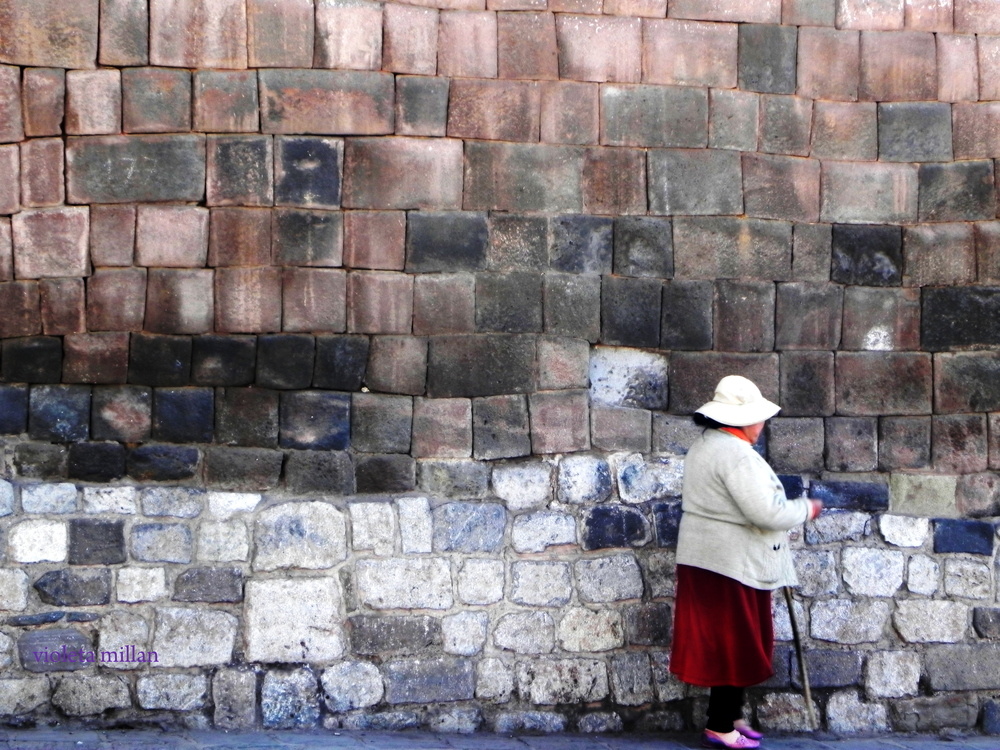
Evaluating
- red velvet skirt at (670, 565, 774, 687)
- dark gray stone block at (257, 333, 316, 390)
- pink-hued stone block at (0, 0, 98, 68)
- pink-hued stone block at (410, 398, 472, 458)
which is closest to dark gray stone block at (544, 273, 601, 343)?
pink-hued stone block at (410, 398, 472, 458)

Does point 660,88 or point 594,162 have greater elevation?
point 660,88

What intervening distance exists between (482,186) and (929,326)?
2504 mm

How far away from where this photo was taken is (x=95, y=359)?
18.7ft

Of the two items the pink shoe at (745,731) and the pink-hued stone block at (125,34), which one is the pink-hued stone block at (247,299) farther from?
the pink shoe at (745,731)

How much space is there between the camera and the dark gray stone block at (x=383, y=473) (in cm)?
581

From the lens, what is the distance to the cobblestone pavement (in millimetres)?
5332

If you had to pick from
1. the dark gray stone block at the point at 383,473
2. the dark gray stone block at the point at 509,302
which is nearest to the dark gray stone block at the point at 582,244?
the dark gray stone block at the point at 509,302

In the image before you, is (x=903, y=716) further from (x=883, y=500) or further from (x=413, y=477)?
(x=413, y=477)

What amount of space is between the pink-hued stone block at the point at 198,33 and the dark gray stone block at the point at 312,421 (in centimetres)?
166

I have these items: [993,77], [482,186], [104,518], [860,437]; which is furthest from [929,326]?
[104,518]

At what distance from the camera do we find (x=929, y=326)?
20.5ft

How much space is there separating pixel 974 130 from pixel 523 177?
8.09ft

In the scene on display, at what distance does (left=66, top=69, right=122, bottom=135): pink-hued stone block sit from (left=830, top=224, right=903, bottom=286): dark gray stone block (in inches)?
147

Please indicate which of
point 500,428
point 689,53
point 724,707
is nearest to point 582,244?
point 500,428
